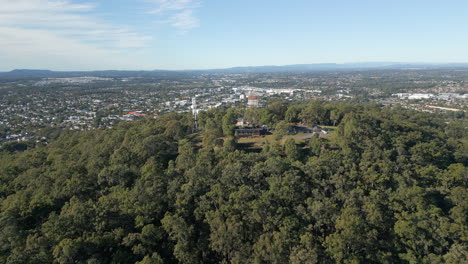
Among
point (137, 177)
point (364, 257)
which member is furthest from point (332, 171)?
point (137, 177)

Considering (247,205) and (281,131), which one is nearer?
(247,205)

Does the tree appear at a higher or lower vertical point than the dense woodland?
higher

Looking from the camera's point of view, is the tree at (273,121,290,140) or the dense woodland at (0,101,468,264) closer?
the dense woodland at (0,101,468,264)

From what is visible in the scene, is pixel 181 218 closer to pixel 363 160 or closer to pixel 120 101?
pixel 363 160

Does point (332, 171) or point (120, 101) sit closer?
point (332, 171)

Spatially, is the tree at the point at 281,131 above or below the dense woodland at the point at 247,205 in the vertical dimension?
above

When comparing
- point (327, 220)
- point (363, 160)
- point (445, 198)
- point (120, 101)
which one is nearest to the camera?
point (327, 220)

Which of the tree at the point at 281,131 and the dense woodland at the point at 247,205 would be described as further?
the tree at the point at 281,131

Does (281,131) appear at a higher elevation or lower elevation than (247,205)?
higher
